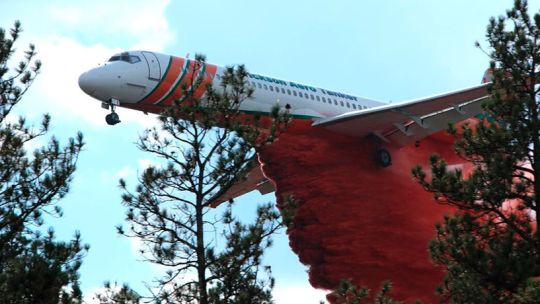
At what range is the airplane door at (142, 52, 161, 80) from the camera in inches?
1344

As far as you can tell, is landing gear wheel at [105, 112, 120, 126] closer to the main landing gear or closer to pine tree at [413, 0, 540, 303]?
the main landing gear

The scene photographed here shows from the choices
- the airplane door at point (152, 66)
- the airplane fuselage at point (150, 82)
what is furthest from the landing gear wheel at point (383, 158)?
the airplane door at point (152, 66)

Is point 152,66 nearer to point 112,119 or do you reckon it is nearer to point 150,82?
point 150,82

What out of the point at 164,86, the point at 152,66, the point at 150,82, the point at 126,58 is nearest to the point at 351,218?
the point at 164,86

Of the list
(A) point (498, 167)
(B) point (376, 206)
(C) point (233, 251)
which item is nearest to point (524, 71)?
(A) point (498, 167)

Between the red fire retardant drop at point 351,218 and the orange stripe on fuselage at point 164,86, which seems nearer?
the red fire retardant drop at point 351,218

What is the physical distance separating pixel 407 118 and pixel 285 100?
4978 mm

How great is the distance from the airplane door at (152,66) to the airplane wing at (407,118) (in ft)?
22.2

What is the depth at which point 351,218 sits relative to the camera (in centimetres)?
3219

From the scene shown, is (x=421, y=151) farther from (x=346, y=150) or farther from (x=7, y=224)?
(x=7, y=224)

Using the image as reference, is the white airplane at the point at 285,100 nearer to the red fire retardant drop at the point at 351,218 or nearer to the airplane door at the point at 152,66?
the airplane door at the point at 152,66

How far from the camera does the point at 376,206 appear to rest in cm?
3291

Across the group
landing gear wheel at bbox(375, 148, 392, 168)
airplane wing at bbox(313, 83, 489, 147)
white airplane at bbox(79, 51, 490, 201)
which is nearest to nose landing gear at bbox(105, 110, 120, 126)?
white airplane at bbox(79, 51, 490, 201)

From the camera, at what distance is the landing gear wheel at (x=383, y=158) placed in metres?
36.0
